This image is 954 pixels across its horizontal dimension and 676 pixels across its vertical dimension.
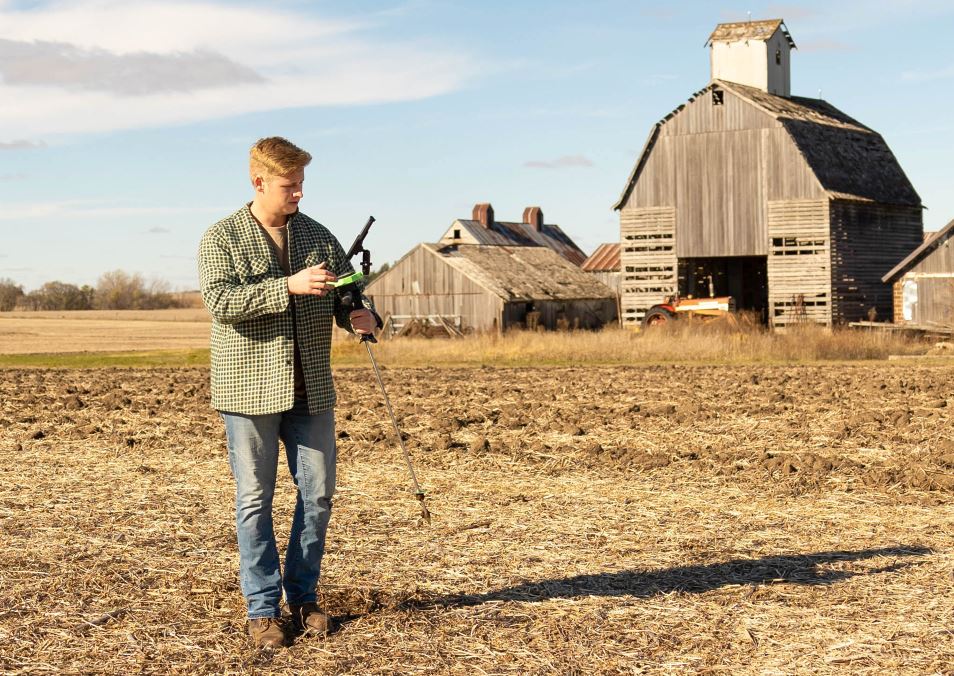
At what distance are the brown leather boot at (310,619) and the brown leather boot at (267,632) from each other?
0.14 meters

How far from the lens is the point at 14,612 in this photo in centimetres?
653

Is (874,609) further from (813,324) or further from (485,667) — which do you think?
(813,324)

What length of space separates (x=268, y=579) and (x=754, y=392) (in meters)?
14.1

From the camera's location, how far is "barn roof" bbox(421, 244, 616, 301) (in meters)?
48.5

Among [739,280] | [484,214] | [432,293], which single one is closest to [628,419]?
[739,280]

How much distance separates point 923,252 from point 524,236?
34695mm

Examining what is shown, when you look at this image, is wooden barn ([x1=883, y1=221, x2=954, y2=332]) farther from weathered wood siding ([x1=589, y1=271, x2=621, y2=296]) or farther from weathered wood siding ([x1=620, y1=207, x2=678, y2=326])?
weathered wood siding ([x1=589, y1=271, x2=621, y2=296])

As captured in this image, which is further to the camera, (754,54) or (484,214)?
(484,214)

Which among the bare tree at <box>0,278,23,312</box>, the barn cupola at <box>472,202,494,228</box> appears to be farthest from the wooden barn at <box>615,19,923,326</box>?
the bare tree at <box>0,278,23,312</box>

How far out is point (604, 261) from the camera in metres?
61.6

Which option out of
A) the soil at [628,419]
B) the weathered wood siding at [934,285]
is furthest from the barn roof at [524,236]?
the soil at [628,419]

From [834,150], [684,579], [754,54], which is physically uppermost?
[754,54]

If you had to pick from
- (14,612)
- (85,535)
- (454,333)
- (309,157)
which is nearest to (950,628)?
(309,157)

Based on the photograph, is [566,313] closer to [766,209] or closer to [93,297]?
[766,209]
